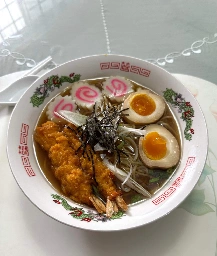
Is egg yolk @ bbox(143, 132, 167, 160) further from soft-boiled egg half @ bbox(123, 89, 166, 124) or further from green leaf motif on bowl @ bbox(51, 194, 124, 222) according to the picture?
green leaf motif on bowl @ bbox(51, 194, 124, 222)

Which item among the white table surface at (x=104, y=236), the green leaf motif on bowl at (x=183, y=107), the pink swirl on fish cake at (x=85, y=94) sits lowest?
the white table surface at (x=104, y=236)

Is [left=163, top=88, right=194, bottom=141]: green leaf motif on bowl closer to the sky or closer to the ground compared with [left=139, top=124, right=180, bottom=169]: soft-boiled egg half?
closer to the sky

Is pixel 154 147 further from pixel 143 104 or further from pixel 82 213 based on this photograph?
pixel 82 213

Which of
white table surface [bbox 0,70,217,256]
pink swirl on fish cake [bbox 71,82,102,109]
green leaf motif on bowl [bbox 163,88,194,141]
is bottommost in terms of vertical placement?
white table surface [bbox 0,70,217,256]

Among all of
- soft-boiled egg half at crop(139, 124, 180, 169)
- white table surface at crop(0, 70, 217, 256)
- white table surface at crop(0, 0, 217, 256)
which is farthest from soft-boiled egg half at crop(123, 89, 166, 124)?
white table surface at crop(0, 70, 217, 256)

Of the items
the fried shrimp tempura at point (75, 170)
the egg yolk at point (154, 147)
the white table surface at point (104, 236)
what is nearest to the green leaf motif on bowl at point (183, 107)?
the egg yolk at point (154, 147)

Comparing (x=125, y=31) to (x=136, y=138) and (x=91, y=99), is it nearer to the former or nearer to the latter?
(x=91, y=99)

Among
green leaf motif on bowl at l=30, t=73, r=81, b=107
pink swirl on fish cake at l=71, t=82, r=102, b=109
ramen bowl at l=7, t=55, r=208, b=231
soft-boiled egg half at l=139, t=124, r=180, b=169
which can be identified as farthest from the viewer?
pink swirl on fish cake at l=71, t=82, r=102, b=109

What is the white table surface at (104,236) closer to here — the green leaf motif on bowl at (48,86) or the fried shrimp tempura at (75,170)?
the fried shrimp tempura at (75,170)
